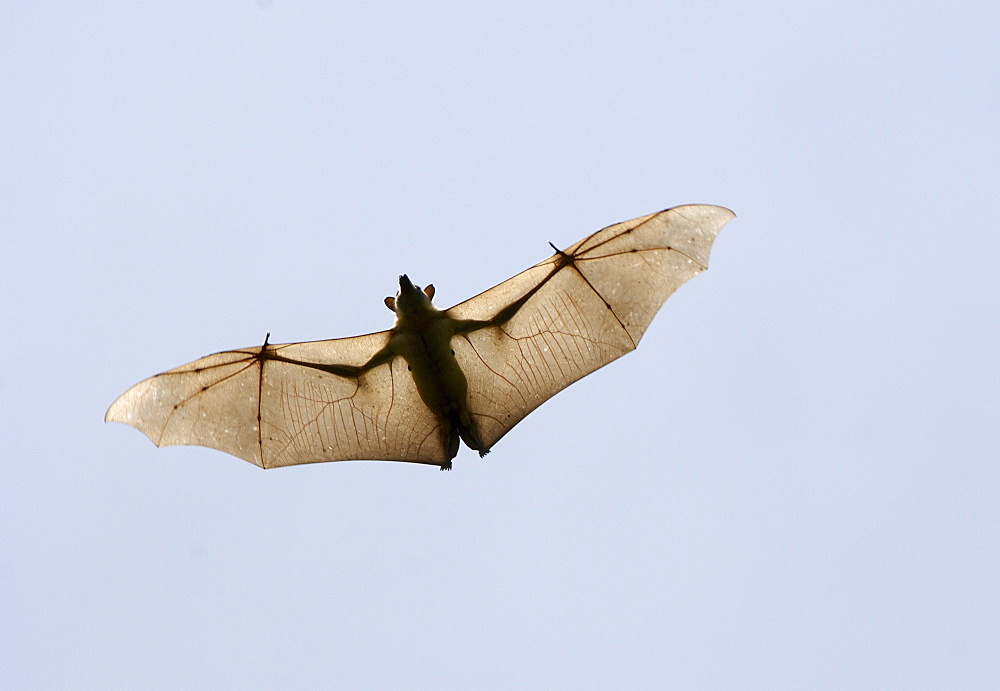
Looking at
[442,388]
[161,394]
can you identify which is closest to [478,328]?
[442,388]

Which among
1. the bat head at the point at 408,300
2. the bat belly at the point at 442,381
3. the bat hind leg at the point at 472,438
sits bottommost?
the bat hind leg at the point at 472,438

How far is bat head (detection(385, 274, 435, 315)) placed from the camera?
9984 mm

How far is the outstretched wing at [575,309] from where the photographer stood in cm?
1015

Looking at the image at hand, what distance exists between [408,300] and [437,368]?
35.6 inches

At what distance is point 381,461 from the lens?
1077cm

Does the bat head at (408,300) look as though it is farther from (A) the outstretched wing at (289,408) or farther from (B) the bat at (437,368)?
(A) the outstretched wing at (289,408)

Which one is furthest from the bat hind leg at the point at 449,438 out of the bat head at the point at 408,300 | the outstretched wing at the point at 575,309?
the bat head at the point at 408,300

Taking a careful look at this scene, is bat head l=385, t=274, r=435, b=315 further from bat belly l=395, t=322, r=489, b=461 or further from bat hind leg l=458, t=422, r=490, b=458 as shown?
bat hind leg l=458, t=422, r=490, b=458

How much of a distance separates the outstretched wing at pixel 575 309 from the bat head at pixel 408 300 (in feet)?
1.20

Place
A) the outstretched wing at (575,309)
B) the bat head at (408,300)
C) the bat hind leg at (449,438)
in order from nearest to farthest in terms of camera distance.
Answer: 1. the bat head at (408,300)
2. the outstretched wing at (575,309)
3. the bat hind leg at (449,438)

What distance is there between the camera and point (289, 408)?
1056cm

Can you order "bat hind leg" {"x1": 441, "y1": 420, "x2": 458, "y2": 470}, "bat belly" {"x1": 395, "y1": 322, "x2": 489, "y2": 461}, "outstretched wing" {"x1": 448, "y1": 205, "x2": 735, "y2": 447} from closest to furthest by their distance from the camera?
1. "outstretched wing" {"x1": 448, "y1": 205, "x2": 735, "y2": 447}
2. "bat belly" {"x1": 395, "y1": 322, "x2": 489, "y2": 461}
3. "bat hind leg" {"x1": 441, "y1": 420, "x2": 458, "y2": 470}

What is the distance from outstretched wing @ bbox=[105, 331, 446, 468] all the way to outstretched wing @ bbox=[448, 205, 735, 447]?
846 mm

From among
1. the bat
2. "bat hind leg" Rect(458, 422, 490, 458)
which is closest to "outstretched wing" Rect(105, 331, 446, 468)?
the bat
